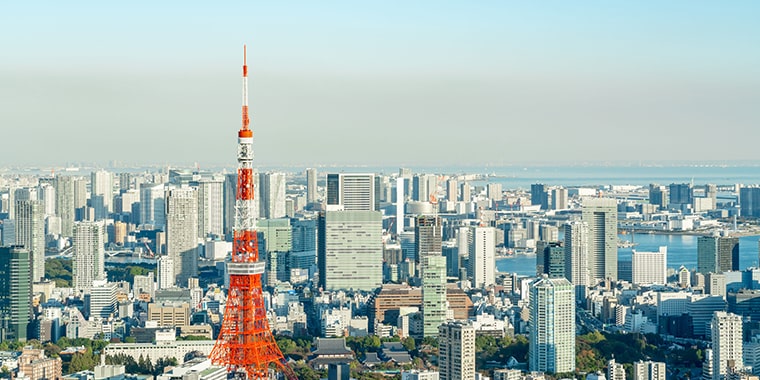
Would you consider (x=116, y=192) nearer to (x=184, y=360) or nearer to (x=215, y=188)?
(x=215, y=188)

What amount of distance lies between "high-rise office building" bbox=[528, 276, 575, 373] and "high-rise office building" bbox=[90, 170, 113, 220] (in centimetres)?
2318

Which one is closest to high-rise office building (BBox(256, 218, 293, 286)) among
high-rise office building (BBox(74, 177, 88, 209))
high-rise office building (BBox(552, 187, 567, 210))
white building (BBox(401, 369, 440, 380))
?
high-rise office building (BBox(74, 177, 88, 209))

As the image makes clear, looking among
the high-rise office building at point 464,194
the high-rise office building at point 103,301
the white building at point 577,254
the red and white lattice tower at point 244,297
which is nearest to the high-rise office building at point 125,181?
the high-rise office building at point 464,194

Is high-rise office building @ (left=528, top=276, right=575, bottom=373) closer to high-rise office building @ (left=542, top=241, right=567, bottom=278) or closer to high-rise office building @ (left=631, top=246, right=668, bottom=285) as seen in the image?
high-rise office building @ (left=542, top=241, right=567, bottom=278)

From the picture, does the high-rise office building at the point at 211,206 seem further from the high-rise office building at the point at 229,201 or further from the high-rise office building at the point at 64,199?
the high-rise office building at the point at 64,199

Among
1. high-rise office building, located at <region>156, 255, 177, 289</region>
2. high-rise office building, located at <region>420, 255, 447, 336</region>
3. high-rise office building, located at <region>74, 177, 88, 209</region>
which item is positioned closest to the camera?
high-rise office building, located at <region>420, 255, 447, 336</region>

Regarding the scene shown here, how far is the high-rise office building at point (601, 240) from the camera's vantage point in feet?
83.7

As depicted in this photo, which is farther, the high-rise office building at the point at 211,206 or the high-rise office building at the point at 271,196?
the high-rise office building at the point at 271,196

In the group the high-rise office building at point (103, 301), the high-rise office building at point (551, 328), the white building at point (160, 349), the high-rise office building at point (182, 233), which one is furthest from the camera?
the high-rise office building at point (182, 233)

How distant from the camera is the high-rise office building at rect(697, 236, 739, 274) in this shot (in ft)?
82.0

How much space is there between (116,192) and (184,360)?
87.1 ft

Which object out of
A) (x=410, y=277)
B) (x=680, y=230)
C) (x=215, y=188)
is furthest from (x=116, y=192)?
(x=410, y=277)

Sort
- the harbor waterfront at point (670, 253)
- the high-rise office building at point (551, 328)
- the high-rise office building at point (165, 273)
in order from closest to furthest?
1. the high-rise office building at point (551, 328)
2. the high-rise office building at point (165, 273)
3. the harbor waterfront at point (670, 253)

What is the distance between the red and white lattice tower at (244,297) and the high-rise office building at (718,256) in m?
12.9
